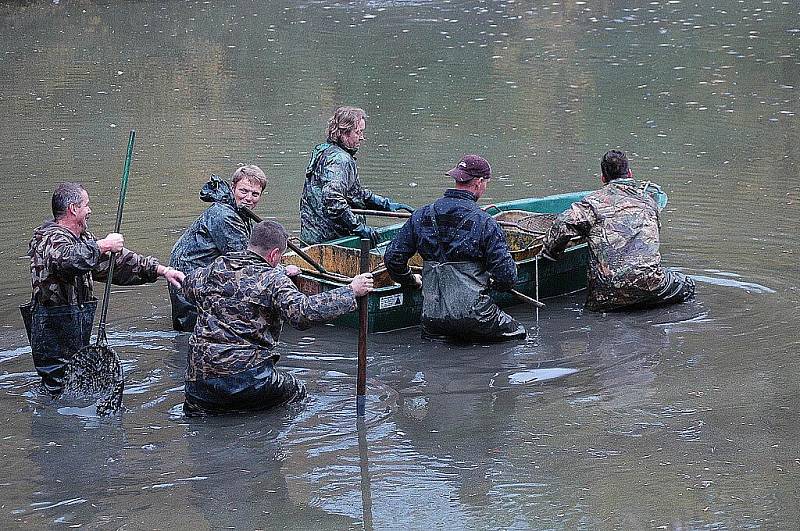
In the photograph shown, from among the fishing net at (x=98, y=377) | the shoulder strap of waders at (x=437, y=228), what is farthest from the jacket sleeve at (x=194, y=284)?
the shoulder strap of waders at (x=437, y=228)

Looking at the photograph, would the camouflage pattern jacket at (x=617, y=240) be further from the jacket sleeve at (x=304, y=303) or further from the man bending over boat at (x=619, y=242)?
the jacket sleeve at (x=304, y=303)

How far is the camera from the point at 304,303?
6980mm

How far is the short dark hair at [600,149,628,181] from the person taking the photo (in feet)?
32.2

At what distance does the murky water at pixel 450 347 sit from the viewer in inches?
255

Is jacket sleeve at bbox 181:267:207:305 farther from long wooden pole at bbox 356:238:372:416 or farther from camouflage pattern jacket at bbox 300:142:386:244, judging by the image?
camouflage pattern jacket at bbox 300:142:386:244

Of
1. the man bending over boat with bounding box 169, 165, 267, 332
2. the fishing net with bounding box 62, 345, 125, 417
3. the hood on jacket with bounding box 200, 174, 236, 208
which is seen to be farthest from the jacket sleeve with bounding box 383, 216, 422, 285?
the fishing net with bounding box 62, 345, 125, 417

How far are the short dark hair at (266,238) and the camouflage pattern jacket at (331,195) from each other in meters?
2.61

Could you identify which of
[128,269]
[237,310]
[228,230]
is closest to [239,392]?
[237,310]

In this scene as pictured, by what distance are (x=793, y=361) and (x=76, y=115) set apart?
47.2ft

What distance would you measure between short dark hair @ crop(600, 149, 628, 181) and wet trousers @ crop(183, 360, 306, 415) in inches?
145

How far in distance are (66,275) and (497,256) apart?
3.14 m

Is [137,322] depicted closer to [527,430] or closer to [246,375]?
[246,375]

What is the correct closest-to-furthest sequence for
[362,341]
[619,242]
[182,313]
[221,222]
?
[362,341]
[221,222]
[182,313]
[619,242]

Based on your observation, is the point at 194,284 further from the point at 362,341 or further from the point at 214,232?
the point at 214,232
